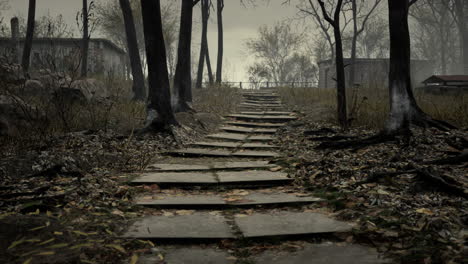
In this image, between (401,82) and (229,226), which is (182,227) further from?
(401,82)

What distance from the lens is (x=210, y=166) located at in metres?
5.66

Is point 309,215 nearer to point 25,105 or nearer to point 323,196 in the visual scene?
point 323,196

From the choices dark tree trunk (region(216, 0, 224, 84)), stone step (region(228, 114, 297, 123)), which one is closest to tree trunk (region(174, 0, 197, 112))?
stone step (region(228, 114, 297, 123))

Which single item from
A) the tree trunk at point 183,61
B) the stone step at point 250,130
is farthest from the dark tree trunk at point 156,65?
the tree trunk at point 183,61

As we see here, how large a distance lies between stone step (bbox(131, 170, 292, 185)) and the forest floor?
0.21 m

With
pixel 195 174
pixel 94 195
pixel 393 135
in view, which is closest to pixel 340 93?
pixel 393 135

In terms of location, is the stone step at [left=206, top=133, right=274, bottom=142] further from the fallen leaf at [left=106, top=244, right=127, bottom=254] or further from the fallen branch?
the fallen leaf at [left=106, top=244, right=127, bottom=254]

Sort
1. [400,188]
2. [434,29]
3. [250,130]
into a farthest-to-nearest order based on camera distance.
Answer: [434,29], [250,130], [400,188]

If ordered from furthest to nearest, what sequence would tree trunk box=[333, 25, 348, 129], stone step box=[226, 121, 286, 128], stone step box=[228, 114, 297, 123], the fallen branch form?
stone step box=[228, 114, 297, 123] → stone step box=[226, 121, 286, 128] → tree trunk box=[333, 25, 348, 129] → the fallen branch

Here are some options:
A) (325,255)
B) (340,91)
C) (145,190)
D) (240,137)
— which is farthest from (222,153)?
(325,255)

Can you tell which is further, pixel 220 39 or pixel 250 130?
pixel 220 39

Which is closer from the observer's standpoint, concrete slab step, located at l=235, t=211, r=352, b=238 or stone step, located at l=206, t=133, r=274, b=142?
concrete slab step, located at l=235, t=211, r=352, b=238

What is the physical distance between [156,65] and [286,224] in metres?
5.43

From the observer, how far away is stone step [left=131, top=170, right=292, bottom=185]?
4672mm
